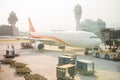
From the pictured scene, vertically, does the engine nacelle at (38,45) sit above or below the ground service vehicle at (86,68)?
above

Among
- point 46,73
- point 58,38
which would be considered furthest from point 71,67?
point 58,38

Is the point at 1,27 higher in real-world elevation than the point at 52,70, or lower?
higher

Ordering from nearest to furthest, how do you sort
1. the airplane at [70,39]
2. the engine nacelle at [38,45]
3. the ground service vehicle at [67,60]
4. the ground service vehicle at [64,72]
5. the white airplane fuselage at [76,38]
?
the ground service vehicle at [64,72] < the ground service vehicle at [67,60] < the white airplane fuselage at [76,38] < the airplane at [70,39] < the engine nacelle at [38,45]

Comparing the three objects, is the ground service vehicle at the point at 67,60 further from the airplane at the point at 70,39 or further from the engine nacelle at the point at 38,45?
the engine nacelle at the point at 38,45

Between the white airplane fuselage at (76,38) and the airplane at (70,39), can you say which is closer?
the white airplane fuselage at (76,38)

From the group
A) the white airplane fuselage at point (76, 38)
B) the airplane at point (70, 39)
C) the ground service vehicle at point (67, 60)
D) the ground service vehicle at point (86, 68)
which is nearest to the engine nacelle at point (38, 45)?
the airplane at point (70, 39)

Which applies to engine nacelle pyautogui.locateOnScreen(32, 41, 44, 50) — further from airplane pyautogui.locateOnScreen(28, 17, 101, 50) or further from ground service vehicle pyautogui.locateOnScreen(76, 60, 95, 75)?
ground service vehicle pyautogui.locateOnScreen(76, 60, 95, 75)

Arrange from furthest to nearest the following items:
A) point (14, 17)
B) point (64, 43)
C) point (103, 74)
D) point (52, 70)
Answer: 1. point (14, 17)
2. point (64, 43)
3. point (52, 70)
4. point (103, 74)

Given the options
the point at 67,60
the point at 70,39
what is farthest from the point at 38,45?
the point at 67,60

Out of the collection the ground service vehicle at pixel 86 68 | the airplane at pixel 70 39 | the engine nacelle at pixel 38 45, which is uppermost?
the airplane at pixel 70 39

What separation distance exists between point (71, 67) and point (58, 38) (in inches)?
899

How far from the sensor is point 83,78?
61.5ft

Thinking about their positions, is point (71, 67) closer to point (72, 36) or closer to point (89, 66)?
point (89, 66)

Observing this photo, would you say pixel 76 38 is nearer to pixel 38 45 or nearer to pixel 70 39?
pixel 70 39
